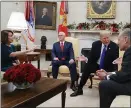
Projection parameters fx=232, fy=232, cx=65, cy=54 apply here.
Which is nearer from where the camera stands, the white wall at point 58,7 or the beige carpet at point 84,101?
the beige carpet at point 84,101

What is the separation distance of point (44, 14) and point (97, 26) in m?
1.53

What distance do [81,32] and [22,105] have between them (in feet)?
15.1

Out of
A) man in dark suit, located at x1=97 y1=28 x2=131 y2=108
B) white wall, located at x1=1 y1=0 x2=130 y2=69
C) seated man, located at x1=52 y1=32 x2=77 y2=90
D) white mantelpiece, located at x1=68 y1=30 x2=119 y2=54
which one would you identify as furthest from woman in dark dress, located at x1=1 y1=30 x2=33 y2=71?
white mantelpiece, located at x1=68 y1=30 x2=119 y2=54

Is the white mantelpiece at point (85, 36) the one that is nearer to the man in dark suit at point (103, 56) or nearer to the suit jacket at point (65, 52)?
the suit jacket at point (65, 52)

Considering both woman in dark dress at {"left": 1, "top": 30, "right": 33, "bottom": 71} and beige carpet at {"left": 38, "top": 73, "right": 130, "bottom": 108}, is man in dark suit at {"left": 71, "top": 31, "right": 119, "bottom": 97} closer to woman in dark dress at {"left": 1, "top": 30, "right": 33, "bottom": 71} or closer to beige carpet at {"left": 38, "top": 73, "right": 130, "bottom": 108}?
beige carpet at {"left": 38, "top": 73, "right": 130, "bottom": 108}

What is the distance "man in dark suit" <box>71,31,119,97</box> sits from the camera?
157 inches

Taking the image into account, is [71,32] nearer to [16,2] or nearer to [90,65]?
[16,2]

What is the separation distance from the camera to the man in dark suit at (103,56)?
398 centimetres

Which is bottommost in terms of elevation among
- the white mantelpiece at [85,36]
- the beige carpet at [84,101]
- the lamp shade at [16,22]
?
the beige carpet at [84,101]

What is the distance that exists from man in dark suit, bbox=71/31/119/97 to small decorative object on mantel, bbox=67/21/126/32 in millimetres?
2131

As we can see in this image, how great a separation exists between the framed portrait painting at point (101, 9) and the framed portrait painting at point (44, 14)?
0.99 meters

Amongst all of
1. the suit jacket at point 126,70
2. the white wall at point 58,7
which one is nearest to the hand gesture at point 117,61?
the suit jacket at point 126,70

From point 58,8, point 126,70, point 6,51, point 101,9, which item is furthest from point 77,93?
point 58,8

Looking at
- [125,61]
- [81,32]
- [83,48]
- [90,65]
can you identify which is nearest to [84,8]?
[81,32]
